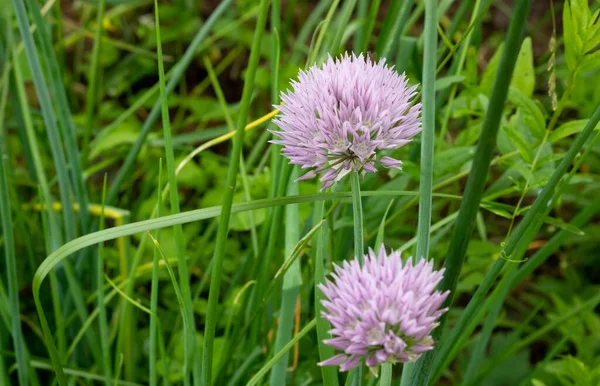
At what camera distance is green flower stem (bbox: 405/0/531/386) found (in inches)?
16.4

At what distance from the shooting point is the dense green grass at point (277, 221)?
0.56 meters

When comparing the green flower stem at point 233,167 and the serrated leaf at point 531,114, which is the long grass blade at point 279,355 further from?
the serrated leaf at point 531,114

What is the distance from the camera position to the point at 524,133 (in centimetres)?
87

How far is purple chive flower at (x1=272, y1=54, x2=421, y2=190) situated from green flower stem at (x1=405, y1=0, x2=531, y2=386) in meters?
0.04

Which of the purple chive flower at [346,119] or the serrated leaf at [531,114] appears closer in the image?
the purple chive flower at [346,119]

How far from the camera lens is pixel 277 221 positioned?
0.75 meters

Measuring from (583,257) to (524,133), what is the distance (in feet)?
1.74

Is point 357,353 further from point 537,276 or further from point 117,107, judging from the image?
point 117,107

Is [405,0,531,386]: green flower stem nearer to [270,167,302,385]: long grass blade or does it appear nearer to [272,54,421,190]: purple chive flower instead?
[272,54,421,190]: purple chive flower

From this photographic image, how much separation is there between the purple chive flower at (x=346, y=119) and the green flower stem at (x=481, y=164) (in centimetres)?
4

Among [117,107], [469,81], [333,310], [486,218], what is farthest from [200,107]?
[333,310]

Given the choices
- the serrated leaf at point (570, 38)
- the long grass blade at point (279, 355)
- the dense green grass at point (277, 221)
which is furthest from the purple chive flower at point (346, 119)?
the serrated leaf at point (570, 38)

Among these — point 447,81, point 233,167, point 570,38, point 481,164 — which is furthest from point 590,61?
point 233,167

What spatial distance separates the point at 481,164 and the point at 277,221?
33 centimetres
